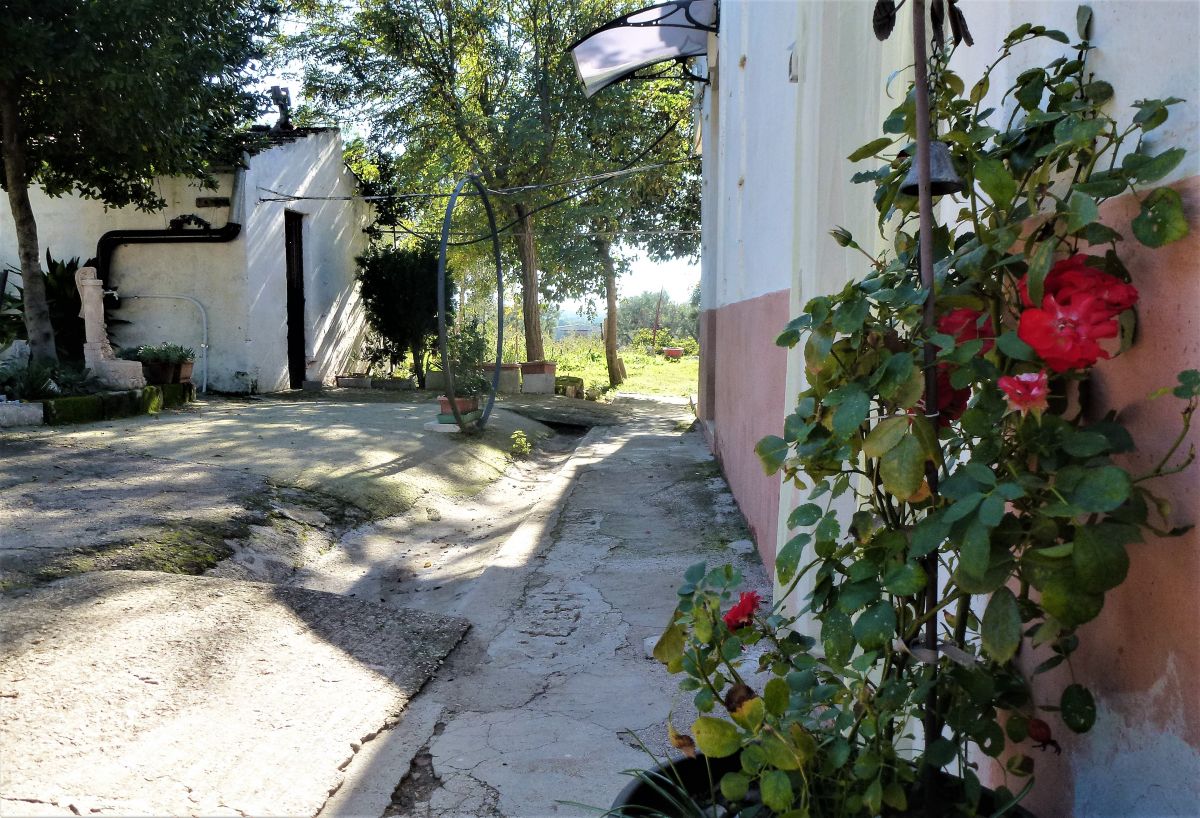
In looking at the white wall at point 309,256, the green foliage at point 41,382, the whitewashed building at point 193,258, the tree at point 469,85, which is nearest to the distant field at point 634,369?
the tree at point 469,85

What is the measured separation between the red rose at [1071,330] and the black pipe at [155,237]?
513 inches

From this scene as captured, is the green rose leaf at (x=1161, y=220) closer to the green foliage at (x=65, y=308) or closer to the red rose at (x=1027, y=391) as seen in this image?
the red rose at (x=1027, y=391)

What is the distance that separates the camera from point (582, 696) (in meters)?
3.02

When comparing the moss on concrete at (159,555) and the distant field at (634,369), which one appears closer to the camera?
the moss on concrete at (159,555)

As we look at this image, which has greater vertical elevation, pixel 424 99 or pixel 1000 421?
pixel 424 99

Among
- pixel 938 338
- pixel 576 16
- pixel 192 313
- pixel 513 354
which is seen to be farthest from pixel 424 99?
pixel 938 338

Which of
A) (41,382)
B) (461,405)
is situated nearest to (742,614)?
(461,405)

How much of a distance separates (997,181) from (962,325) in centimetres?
21

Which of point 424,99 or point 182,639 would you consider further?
point 424,99

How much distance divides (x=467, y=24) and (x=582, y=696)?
1504 cm

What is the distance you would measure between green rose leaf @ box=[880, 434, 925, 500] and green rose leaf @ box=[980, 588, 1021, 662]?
0.59 feet

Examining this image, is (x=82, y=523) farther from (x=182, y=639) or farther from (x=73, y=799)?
(x=73, y=799)

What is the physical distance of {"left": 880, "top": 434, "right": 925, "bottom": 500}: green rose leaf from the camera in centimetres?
120

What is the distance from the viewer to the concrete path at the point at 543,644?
2.42 meters
